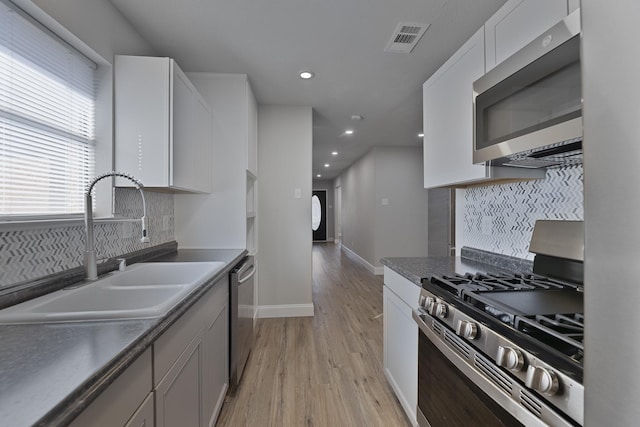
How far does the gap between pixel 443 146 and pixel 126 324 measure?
196 cm

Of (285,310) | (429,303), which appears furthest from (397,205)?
Result: (429,303)

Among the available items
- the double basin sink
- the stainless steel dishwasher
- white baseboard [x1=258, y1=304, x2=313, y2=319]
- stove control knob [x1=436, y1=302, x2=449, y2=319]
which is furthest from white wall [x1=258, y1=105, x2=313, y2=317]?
stove control knob [x1=436, y1=302, x2=449, y2=319]

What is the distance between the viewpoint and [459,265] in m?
1.85

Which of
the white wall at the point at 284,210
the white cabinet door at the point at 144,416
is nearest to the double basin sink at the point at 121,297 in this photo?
the white cabinet door at the point at 144,416

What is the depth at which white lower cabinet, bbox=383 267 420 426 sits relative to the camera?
1.58m

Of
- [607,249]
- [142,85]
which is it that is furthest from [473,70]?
[142,85]

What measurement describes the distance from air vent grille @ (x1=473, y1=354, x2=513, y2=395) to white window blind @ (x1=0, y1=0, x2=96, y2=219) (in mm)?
1830

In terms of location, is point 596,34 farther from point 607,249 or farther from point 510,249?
point 510,249

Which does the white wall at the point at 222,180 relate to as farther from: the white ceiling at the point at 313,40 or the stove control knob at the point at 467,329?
the stove control knob at the point at 467,329

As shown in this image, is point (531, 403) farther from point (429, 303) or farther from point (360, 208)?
point (360, 208)

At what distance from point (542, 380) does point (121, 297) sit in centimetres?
164

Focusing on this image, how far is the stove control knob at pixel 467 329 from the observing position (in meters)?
1.00

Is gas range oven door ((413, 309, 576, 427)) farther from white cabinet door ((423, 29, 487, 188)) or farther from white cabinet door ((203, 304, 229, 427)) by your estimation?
white cabinet door ((203, 304, 229, 427))

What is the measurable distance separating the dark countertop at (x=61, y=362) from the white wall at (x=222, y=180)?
→ 1.67 meters
